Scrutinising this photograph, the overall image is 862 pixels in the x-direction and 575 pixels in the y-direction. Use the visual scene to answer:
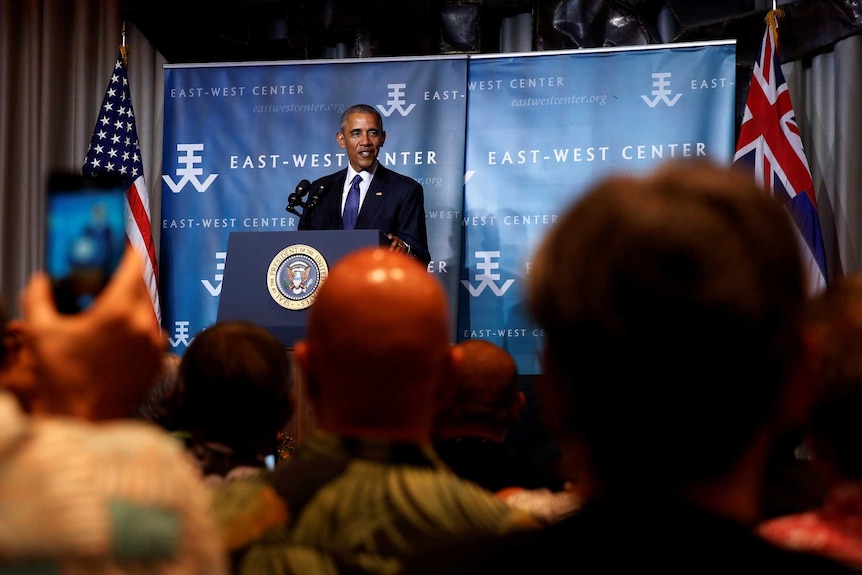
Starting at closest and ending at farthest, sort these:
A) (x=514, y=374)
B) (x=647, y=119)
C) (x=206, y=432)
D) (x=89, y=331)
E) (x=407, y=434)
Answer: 1. (x=89, y=331)
2. (x=407, y=434)
3. (x=206, y=432)
4. (x=514, y=374)
5. (x=647, y=119)

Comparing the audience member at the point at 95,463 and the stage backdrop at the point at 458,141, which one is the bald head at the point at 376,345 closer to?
the audience member at the point at 95,463

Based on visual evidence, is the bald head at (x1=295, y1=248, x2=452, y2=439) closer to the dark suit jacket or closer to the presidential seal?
the presidential seal

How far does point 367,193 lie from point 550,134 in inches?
44.9

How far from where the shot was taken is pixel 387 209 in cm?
599

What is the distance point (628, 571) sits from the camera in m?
0.69

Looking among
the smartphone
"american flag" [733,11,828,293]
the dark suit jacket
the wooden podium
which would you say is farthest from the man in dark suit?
the smartphone

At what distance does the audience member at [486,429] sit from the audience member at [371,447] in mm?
701

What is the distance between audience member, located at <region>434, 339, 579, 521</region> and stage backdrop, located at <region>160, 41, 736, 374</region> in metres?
3.66

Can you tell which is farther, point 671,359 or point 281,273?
point 281,273

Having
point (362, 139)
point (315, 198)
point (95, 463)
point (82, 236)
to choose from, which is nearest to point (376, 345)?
point (82, 236)

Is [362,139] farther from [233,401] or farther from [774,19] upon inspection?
[233,401]

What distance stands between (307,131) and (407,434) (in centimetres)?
526

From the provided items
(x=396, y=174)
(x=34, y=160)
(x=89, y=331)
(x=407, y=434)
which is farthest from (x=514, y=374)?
(x=34, y=160)

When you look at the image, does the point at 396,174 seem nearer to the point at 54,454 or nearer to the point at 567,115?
the point at 567,115
